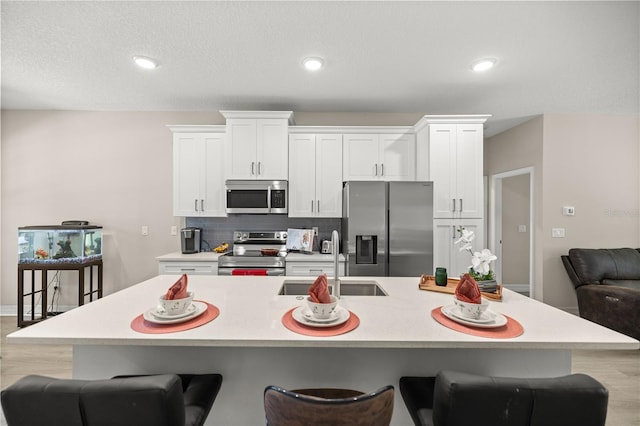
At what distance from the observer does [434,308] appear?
1.42 meters

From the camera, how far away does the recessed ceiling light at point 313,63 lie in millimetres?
2424

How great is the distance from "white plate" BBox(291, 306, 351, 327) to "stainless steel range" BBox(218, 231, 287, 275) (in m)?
1.79

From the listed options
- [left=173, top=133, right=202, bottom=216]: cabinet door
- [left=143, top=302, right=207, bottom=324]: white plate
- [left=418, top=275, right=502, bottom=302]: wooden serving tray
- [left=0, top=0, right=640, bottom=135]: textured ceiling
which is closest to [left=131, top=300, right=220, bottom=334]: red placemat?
[left=143, top=302, right=207, bottom=324]: white plate

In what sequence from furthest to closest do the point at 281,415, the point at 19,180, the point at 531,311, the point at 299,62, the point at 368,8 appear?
1. the point at 19,180
2. the point at 299,62
3. the point at 368,8
4. the point at 531,311
5. the point at 281,415

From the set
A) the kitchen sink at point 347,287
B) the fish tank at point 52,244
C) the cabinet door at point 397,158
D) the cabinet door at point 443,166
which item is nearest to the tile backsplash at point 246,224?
the cabinet door at point 397,158

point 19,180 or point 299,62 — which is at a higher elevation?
point 299,62

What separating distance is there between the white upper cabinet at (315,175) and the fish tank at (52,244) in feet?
8.13

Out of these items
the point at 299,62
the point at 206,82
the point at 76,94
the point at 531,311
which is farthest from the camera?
the point at 76,94

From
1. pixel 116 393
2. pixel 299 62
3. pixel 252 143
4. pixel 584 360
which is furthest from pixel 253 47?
pixel 584 360

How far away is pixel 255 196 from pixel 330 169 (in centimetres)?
97

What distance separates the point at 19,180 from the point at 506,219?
7178 millimetres

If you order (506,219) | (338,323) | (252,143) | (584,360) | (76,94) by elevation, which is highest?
(76,94)

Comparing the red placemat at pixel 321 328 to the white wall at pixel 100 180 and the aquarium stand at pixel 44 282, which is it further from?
the aquarium stand at pixel 44 282

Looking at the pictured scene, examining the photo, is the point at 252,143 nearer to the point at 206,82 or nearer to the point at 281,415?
the point at 206,82
